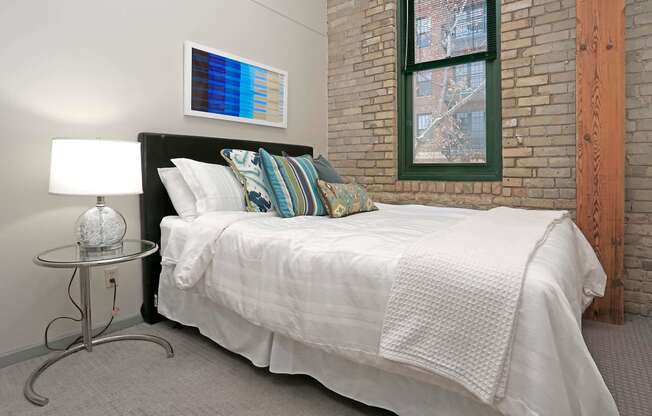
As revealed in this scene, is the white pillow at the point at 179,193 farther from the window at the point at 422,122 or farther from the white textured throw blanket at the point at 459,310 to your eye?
the window at the point at 422,122

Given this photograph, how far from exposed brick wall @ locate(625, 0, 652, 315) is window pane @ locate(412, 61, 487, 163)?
3.06 feet

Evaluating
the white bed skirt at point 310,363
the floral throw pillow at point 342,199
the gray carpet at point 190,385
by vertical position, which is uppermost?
the floral throw pillow at point 342,199

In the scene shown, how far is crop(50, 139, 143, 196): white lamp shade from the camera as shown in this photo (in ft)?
5.80

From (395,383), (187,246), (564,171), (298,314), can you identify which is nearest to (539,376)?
(395,383)

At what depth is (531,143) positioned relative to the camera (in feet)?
9.56

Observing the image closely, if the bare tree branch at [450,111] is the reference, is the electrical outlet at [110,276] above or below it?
below

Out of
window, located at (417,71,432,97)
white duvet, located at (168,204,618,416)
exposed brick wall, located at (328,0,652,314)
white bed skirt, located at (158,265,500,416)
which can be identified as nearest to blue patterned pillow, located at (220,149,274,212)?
white duvet, located at (168,204,618,416)

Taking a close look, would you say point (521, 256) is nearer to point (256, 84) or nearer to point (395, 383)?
point (395, 383)

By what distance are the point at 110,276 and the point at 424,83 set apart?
2.83 m

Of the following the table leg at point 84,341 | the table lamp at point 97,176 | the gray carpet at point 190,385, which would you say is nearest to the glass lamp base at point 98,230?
the table lamp at point 97,176

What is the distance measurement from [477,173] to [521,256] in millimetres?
2126

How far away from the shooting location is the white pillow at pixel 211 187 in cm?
237

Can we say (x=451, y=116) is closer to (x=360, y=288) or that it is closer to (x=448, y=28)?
(x=448, y=28)

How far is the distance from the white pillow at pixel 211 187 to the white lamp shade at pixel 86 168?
1.77 ft
